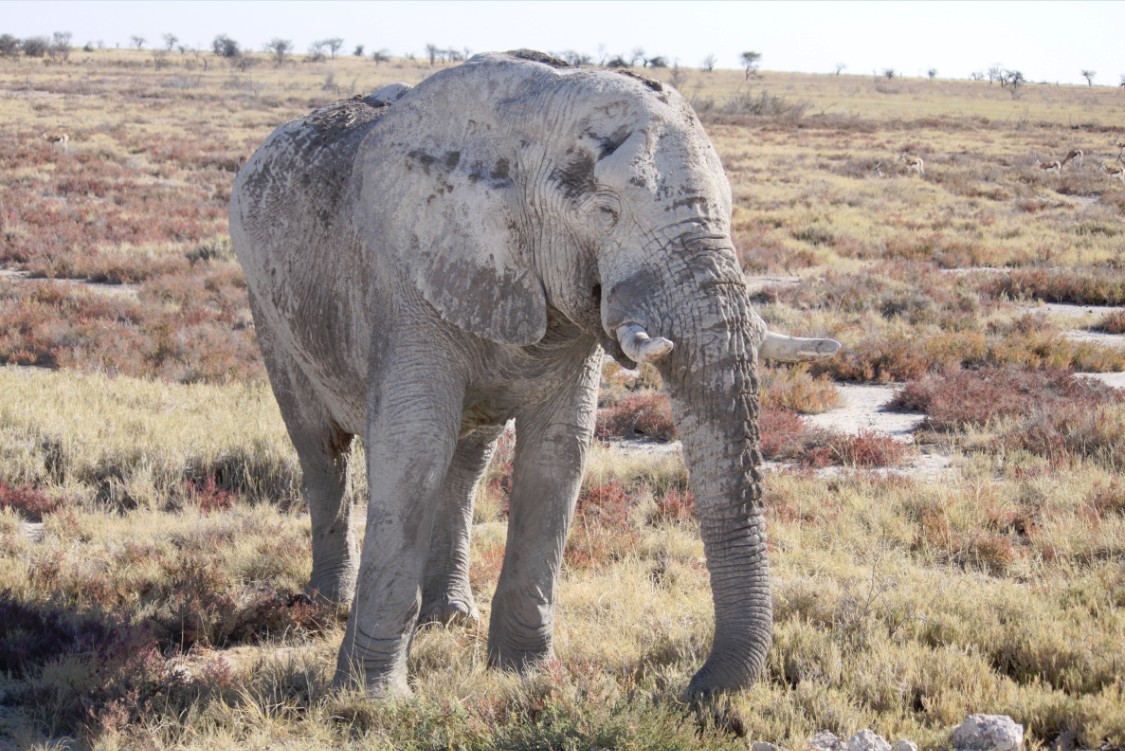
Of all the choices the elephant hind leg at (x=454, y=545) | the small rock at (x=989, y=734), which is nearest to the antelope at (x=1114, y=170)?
the elephant hind leg at (x=454, y=545)

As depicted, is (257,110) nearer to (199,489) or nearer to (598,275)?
(199,489)

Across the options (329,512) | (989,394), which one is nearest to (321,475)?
(329,512)

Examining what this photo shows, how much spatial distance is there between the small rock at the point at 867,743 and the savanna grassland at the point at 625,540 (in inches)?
15.1

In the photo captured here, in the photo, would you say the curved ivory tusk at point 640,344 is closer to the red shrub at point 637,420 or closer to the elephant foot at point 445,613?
the elephant foot at point 445,613

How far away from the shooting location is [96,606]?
565 centimetres

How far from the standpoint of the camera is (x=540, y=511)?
4.90 m

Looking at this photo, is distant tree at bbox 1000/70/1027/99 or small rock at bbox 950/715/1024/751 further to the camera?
distant tree at bbox 1000/70/1027/99

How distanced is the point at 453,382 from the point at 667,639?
5.17 feet

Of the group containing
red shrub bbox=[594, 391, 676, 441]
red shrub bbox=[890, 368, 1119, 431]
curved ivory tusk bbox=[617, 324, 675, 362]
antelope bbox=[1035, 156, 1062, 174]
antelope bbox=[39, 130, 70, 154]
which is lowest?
red shrub bbox=[594, 391, 676, 441]

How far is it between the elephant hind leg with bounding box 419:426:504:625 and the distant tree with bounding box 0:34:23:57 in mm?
87658

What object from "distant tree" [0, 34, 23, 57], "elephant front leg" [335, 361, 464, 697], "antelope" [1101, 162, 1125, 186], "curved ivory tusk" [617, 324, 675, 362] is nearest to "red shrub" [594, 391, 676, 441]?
"elephant front leg" [335, 361, 464, 697]

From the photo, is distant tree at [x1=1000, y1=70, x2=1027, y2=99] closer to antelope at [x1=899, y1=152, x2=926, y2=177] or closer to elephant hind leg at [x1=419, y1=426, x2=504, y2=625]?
antelope at [x1=899, y1=152, x2=926, y2=177]

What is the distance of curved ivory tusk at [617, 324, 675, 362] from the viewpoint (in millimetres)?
3301

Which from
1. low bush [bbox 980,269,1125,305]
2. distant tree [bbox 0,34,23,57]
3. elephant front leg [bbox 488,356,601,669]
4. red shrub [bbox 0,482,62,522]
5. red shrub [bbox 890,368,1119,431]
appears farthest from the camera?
distant tree [bbox 0,34,23,57]
